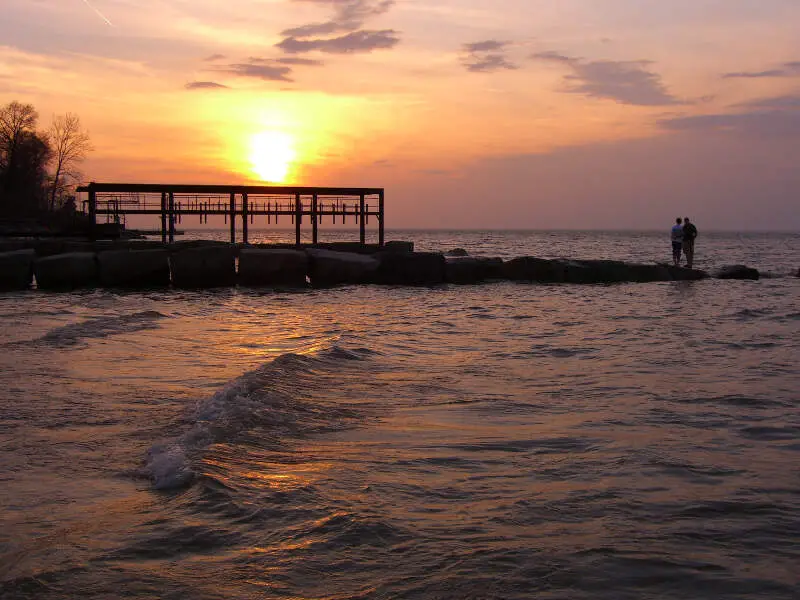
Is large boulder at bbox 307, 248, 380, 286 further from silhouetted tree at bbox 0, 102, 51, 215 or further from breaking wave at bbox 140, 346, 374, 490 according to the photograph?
silhouetted tree at bbox 0, 102, 51, 215

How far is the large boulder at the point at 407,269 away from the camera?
81.8 feet

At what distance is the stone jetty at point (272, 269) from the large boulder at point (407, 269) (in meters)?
0.03

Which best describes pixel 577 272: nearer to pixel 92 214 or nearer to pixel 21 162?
pixel 92 214

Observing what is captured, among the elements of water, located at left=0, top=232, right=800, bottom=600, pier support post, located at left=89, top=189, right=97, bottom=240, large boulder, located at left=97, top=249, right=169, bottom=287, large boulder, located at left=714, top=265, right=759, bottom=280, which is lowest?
water, located at left=0, top=232, right=800, bottom=600

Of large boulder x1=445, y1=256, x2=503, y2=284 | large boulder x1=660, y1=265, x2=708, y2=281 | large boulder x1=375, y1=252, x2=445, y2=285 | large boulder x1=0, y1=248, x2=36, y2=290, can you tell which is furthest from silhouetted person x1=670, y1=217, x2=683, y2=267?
large boulder x1=0, y1=248, x2=36, y2=290

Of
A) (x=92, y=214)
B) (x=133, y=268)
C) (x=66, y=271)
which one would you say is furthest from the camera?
(x=92, y=214)

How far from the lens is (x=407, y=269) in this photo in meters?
25.1

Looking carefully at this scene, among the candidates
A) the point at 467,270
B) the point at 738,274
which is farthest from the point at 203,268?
the point at 738,274

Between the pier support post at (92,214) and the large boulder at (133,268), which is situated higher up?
the pier support post at (92,214)

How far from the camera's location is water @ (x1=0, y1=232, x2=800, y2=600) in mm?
3574

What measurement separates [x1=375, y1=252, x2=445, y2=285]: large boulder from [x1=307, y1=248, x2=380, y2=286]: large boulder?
275 millimetres

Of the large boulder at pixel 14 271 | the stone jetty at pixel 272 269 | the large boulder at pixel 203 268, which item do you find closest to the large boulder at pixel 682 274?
the stone jetty at pixel 272 269

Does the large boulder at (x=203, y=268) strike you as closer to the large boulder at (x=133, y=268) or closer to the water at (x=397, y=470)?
the large boulder at (x=133, y=268)

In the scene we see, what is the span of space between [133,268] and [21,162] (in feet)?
183
